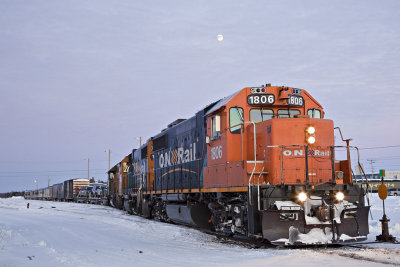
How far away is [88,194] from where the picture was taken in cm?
4744

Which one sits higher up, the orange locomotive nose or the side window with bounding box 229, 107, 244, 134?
the side window with bounding box 229, 107, 244, 134

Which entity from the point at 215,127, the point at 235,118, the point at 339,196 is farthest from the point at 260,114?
the point at 339,196

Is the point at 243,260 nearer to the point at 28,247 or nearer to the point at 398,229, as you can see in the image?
the point at 28,247

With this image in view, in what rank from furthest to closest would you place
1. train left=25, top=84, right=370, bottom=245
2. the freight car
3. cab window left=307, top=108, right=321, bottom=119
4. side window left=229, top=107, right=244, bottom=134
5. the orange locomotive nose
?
the freight car < cab window left=307, top=108, right=321, bottom=119 < side window left=229, top=107, right=244, bottom=134 < the orange locomotive nose < train left=25, top=84, right=370, bottom=245

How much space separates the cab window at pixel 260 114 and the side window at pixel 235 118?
0.29 m

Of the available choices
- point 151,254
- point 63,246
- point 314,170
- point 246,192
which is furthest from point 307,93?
point 63,246

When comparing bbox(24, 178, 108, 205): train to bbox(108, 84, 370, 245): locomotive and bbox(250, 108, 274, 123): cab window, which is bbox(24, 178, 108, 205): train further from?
bbox(250, 108, 274, 123): cab window

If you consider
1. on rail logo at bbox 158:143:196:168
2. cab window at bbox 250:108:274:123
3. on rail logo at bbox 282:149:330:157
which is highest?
cab window at bbox 250:108:274:123

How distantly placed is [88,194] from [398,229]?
1530 inches

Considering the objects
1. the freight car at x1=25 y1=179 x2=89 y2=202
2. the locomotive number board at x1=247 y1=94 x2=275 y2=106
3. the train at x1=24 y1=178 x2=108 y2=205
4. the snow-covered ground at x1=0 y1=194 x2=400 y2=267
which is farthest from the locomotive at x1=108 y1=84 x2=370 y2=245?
the freight car at x1=25 y1=179 x2=89 y2=202

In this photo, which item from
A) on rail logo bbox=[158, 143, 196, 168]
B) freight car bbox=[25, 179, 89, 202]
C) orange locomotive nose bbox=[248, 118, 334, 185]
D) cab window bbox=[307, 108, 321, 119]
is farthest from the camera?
freight car bbox=[25, 179, 89, 202]

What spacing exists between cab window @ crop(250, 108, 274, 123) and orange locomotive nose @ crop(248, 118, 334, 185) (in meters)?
0.53

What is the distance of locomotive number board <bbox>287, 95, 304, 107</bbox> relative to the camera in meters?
11.1

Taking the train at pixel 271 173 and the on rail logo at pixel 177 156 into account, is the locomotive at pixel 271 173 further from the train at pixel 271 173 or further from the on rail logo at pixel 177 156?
the on rail logo at pixel 177 156
